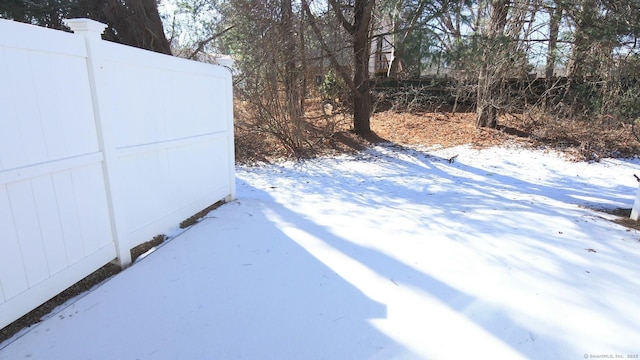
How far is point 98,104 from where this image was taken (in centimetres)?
220

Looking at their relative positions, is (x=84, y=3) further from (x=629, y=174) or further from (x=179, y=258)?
(x=629, y=174)

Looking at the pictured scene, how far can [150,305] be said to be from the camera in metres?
2.05

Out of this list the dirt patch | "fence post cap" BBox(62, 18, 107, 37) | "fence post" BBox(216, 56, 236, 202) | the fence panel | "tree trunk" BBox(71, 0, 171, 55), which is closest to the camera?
the fence panel

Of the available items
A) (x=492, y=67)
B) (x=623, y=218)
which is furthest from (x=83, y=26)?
(x=492, y=67)

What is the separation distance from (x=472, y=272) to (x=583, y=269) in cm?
76

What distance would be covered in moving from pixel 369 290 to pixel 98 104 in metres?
2.00

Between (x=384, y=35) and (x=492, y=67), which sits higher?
(x=384, y=35)

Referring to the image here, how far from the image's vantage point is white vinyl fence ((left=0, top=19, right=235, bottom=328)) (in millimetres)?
1726

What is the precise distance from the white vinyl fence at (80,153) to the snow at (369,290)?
0.23 meters

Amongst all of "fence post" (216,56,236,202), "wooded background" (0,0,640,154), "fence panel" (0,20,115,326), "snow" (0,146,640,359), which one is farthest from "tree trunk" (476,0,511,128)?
"fence panel" (0,20,115,326)

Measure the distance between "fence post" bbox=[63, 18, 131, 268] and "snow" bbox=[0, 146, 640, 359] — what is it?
0.75 feet

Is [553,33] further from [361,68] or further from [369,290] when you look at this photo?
[369,290]

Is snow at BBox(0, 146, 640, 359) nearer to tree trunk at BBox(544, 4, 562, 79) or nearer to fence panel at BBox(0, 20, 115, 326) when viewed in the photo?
fence panel at BBox(0, 20, 115, 326)

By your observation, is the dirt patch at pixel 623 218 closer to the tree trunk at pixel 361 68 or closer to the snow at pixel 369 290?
the snow at pixel 369 290
